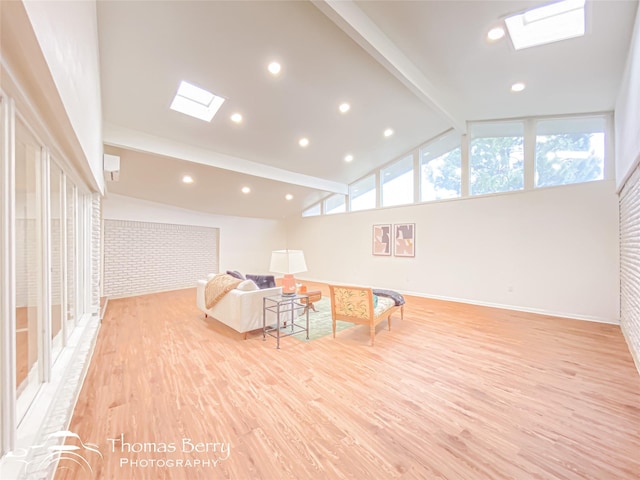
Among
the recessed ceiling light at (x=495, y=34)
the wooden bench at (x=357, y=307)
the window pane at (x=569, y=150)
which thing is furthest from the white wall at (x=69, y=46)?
the window pane at (x=569, y=150)

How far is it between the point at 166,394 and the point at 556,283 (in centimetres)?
595

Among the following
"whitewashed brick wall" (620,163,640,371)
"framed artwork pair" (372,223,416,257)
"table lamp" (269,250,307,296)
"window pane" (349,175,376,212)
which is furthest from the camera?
"window pane" (349,175,376,212)

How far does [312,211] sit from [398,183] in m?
3.32

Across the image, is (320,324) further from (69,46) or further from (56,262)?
(69,46)

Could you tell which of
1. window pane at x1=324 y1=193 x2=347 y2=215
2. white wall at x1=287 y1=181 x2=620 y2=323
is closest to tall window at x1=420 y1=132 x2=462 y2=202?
white wall at x1=287 y1=181 x2=620 y2=323

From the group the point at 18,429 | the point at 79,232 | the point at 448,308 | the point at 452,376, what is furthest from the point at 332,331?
the point at 79,232

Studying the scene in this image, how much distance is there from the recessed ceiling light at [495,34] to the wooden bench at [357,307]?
10.3 feet

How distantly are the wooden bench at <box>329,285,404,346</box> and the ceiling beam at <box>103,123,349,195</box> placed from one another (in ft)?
11.0

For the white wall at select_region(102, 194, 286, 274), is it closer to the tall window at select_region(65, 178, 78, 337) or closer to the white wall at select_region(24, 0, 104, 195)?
the tall window at select_region(65, 178, 78, 337)

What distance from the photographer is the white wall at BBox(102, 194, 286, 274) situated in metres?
6.35

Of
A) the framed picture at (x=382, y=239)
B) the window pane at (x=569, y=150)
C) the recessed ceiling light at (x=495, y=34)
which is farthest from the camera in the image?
the framed picture at (x=382, y=239)

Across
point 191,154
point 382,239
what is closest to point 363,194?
point 382,239

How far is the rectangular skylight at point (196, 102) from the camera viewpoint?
387cm

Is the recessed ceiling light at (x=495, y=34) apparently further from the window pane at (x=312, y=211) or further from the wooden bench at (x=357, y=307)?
the window pane at (x=312, y=211)
